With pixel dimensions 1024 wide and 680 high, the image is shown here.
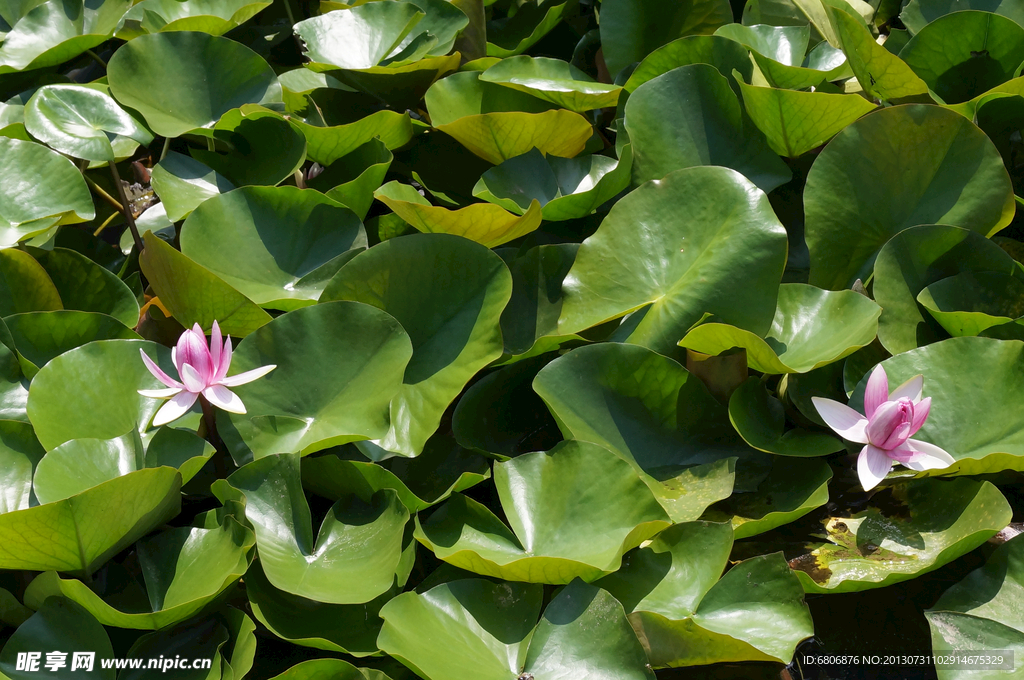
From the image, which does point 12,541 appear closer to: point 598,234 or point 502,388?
point 502,388

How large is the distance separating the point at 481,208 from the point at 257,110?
476mm

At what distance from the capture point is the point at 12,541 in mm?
718

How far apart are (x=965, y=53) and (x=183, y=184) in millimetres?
1248

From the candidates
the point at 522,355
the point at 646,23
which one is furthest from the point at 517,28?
the point at 522,355

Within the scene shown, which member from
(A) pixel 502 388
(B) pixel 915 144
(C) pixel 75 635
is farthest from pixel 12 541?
(B) pixel 915 144

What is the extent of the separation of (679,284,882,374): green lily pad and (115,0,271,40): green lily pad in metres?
1.11

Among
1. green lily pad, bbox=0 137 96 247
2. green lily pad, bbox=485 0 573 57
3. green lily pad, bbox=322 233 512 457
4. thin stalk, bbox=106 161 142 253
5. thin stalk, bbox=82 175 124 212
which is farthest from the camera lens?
green lily pad, bbox=485 0 573 57

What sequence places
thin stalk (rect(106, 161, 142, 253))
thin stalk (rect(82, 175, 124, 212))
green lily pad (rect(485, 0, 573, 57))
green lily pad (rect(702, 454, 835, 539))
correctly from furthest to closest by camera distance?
green lily pad (rect(485, 0, 573, 57)), thin stalk (rect(82, 175, 124, 212)), thin stalk (rect(106, 161, 142, 253)), green lily pad (rect(702, 454, 835, 539))

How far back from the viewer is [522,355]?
3.03 ft

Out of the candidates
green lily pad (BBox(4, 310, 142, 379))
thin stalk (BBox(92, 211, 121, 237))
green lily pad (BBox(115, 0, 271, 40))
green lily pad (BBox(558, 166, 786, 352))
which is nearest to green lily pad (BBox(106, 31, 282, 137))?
green lily pad (BBox(115, 0, 271, 40))

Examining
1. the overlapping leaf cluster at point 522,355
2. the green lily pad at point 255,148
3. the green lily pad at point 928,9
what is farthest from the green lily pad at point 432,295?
the green lily pad at point 928,9

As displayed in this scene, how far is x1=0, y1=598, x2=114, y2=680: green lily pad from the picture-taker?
29.3 inches

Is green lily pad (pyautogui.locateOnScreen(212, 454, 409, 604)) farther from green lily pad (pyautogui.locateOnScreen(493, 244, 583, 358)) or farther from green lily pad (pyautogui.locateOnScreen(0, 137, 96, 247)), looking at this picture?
green lily pad (pyautogui.locateOnScreen(0, 137, 96, 247))

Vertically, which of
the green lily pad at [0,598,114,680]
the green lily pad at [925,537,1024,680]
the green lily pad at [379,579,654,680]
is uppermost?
the green lily pad at [925,537,1024,680]
